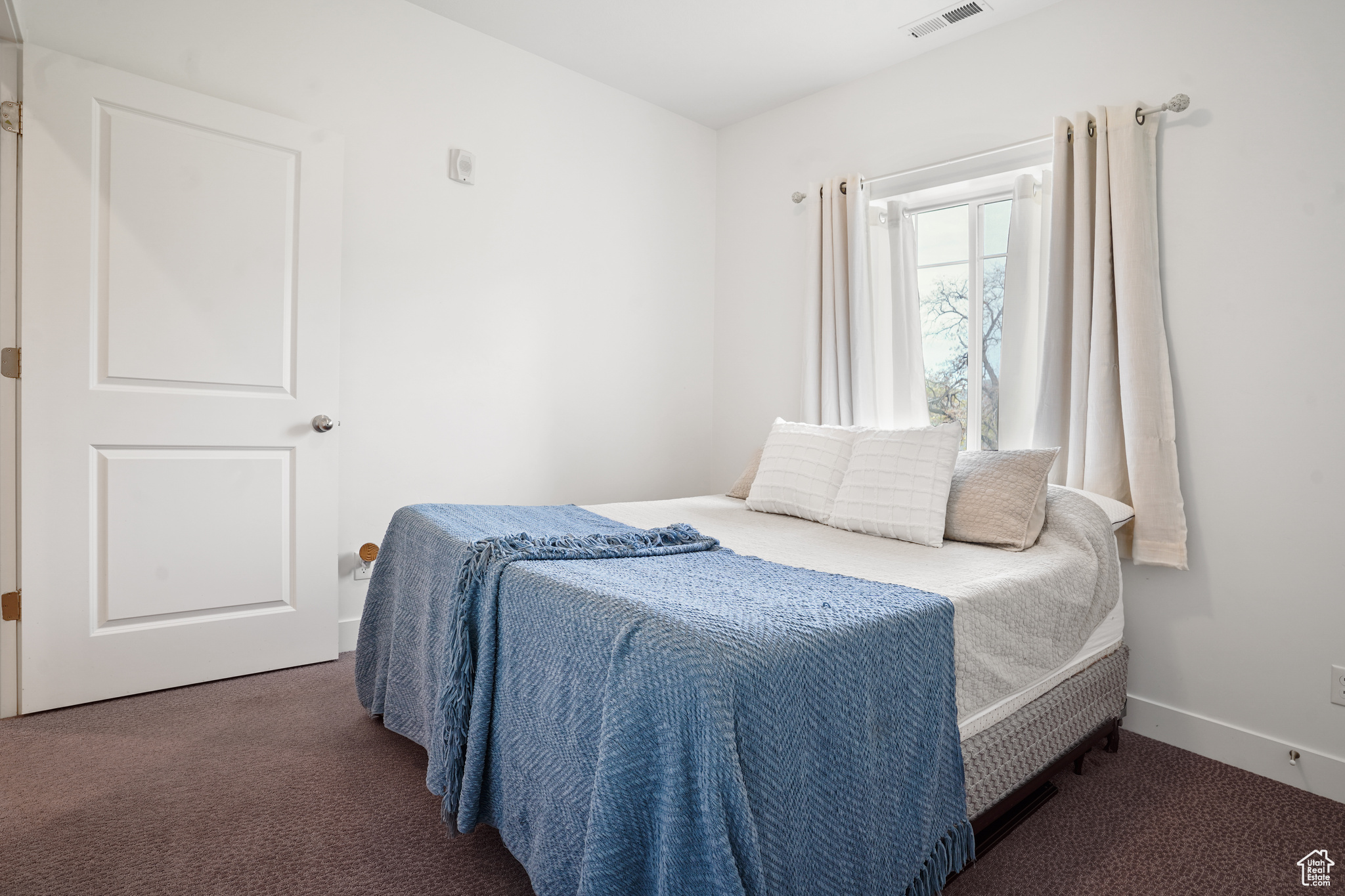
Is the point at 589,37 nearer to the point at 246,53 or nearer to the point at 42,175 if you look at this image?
the point at 246,53

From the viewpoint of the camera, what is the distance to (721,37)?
2918 mm

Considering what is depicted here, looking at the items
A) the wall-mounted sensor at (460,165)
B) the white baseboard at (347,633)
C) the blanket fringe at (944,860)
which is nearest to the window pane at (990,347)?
the blanket fringe at (944,860)

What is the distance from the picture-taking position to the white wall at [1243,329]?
6.41ft

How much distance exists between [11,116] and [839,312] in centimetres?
295

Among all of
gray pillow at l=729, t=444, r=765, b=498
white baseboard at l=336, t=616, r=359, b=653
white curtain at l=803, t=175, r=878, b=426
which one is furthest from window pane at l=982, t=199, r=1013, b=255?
white baseboard at l=336, t=616, r=359, b=653

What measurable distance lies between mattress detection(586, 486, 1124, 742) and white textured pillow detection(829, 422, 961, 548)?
0.16ft

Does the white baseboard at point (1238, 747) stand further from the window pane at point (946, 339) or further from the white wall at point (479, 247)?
the white wall at point (479, 247)

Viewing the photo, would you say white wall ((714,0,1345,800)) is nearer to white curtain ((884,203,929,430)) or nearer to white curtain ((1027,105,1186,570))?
white curtain ((1027,105,1186,570))

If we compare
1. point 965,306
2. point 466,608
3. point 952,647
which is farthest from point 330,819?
point 965,306

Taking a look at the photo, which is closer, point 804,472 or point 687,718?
point 687,718

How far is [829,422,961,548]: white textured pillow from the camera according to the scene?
212 centimetres

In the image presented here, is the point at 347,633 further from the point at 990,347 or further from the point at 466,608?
the point at 990,347

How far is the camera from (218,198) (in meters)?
2.35

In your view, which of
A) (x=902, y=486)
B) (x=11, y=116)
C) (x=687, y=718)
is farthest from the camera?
(x=902, y=486)
